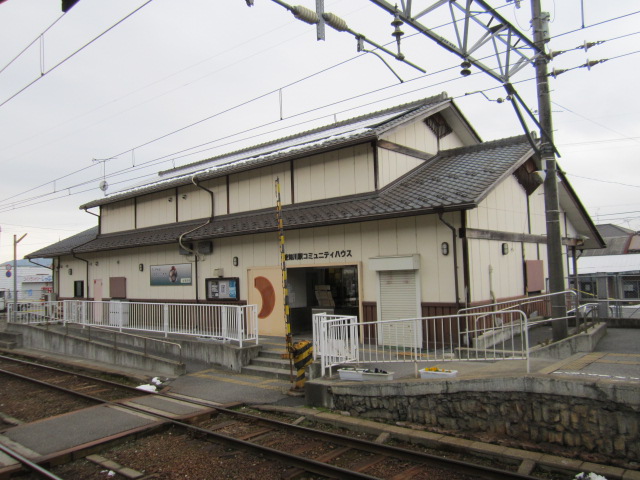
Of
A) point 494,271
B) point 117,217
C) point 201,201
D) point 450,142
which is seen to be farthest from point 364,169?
point 117,217

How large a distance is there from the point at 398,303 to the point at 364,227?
6.65ft

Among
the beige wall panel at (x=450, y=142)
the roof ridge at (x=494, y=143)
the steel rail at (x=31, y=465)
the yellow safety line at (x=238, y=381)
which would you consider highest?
the beige wall panel at (x=450, y=142)

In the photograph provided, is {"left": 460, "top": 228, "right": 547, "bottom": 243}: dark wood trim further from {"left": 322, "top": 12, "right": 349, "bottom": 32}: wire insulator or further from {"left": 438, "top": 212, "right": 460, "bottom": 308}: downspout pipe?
{"left": 322, "top": 12, "right": 349, "bottom": 32}: wire insulator

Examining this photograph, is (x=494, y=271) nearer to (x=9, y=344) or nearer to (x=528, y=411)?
(x=528, y=411)

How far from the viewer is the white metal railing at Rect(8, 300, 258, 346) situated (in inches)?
467

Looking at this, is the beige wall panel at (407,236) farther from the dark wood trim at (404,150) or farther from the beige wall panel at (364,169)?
the dark wood trim at (404,150)

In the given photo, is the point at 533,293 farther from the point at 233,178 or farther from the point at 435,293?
the point at 233,178

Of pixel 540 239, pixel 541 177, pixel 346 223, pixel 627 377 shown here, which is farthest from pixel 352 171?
pixel 627 377

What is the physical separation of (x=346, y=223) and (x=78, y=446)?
7369 millimetres

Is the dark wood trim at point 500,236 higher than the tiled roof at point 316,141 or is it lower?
lower

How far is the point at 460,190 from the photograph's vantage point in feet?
34.0

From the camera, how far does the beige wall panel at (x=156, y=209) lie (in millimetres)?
18000

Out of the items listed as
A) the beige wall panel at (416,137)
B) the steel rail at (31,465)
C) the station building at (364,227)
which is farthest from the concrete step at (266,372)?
the beige wall panel at (416,137)

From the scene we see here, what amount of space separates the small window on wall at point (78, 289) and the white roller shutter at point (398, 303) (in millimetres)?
15692
